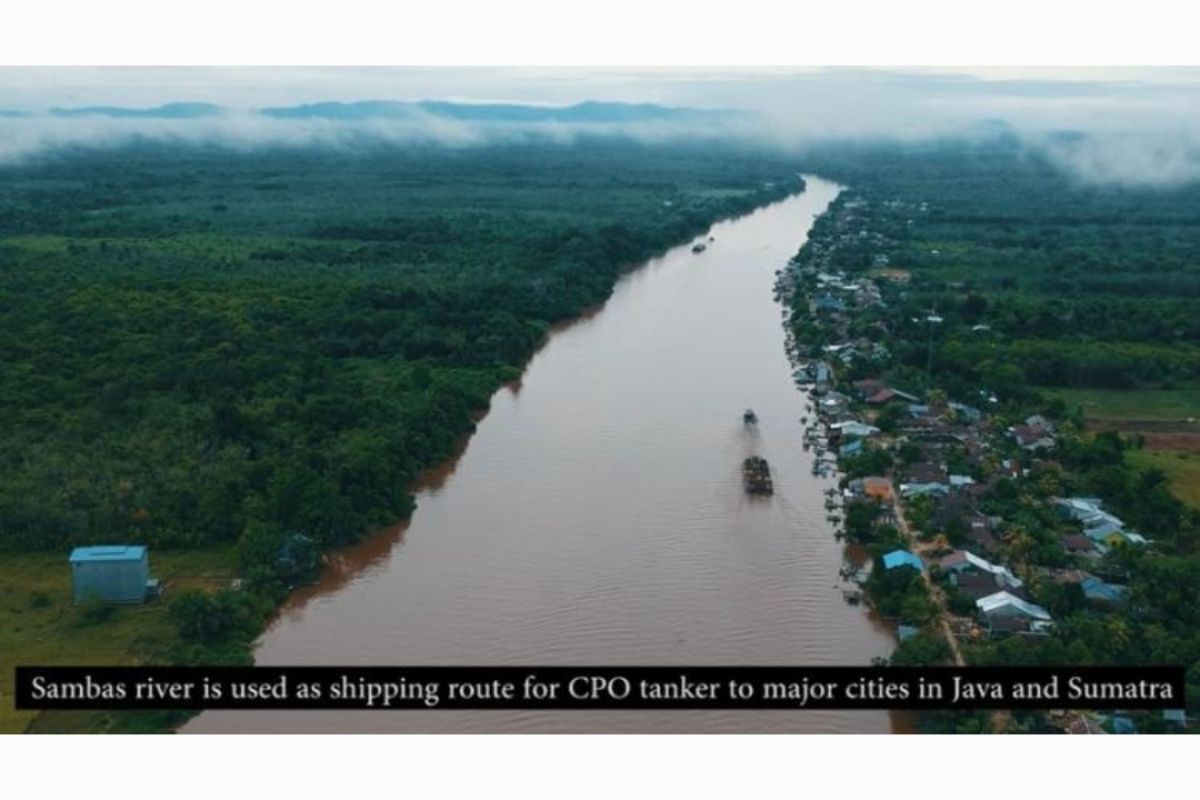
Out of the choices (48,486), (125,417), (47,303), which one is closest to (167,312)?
(47,303)

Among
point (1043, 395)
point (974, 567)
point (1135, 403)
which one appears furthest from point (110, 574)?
point (1135, 403)

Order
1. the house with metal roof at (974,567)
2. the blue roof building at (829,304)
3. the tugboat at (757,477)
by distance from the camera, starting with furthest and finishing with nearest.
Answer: the blue roof building at (829,304)
the tugboat at (757,477)
the house with metal roof at (974,567)

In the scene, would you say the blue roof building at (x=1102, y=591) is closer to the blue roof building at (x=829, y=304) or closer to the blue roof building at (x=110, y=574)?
the blue roof building at (x=110, y=574)

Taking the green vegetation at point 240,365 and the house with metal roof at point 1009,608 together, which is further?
the green vegetation at point 240,365

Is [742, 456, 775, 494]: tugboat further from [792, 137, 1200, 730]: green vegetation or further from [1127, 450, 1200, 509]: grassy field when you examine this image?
[1127, 450, 1200, 509]: grassy field

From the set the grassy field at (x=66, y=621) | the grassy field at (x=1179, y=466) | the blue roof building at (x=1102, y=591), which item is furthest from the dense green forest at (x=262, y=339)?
the grassy field at (x=1179, y=466)

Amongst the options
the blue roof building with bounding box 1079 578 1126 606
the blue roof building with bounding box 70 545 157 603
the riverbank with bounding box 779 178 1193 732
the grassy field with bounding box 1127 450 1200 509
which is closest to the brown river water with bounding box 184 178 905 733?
the riverbank with bounding box 779 178 1193 732

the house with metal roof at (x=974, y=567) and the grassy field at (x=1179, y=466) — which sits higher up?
the grassy field at (x=1179, y=466)
